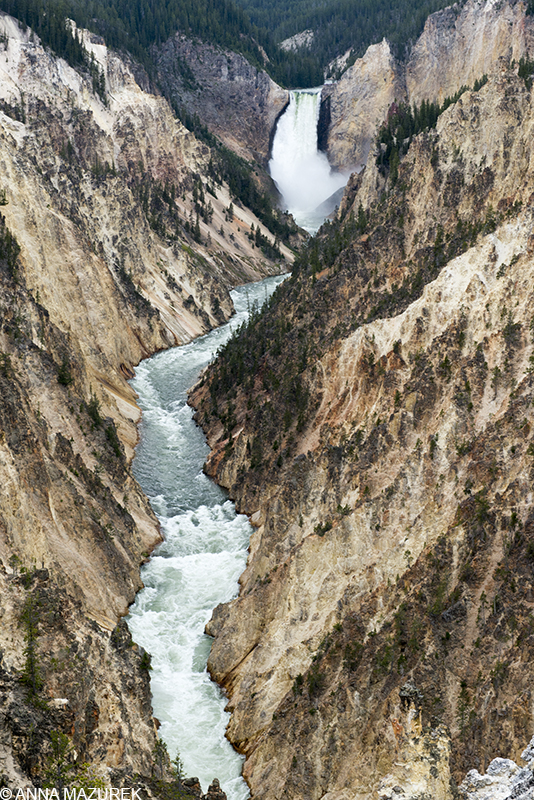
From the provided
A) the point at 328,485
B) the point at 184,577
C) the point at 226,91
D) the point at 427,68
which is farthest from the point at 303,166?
the point at 328,485

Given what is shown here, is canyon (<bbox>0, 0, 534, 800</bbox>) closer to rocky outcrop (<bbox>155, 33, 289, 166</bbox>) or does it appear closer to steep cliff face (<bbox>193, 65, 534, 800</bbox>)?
steep cliff face (<bbox>193, 65, 534, 800</bbox>)

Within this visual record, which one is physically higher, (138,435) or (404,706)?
(138,435)

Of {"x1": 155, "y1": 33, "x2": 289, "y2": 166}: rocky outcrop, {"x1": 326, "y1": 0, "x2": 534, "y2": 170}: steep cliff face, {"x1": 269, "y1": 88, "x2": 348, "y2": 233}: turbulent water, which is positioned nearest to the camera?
{"x1": 326, "y1": 0, "x2": 534, "y2": 170}: steep cliff face

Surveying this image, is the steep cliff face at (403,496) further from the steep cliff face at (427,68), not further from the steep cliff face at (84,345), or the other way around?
the steep cliff face at (427,68)

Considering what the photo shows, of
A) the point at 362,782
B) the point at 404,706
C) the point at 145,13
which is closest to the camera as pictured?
the point at 404,706

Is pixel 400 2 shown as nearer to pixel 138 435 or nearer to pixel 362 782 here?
pixel 138 435

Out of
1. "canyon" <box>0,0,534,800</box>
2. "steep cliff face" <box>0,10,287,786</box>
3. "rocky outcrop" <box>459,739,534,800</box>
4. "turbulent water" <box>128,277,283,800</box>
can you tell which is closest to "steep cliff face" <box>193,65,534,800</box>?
"canyon" <box>0,0,534,800</box>

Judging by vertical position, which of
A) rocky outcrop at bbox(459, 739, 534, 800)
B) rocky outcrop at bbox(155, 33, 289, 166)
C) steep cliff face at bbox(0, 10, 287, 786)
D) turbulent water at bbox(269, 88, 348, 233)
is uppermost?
rocky outcrop at bbox(155, 33, 289, 166)

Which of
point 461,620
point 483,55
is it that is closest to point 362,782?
point 461,620
